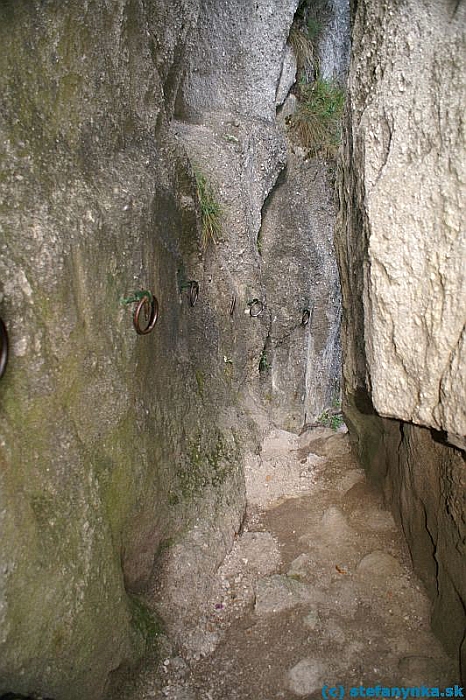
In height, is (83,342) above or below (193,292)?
below

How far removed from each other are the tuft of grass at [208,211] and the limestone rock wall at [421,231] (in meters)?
1.68

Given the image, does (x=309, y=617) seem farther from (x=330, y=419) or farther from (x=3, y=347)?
(x=330, y=419)

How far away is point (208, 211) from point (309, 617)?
2.95 meters

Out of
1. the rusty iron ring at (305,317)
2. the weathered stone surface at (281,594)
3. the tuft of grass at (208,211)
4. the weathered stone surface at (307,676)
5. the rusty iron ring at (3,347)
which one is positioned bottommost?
the weathered stone surface at (307,676)

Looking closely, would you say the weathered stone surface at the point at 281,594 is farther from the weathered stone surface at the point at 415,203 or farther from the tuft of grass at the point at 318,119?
the tuft of grass at the point at 318,119

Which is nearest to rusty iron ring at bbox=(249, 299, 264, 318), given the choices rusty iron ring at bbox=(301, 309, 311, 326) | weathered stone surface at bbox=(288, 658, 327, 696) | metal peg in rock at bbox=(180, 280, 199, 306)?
metal peg in rock at bbox=(180, 280, 199, 306)

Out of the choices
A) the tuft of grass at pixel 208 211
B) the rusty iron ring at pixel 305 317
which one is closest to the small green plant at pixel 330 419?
the rusty iron ring at pixel 305 317

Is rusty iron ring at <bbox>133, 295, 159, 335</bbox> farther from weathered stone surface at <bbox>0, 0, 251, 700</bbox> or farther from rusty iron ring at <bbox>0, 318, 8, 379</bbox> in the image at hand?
rusty iron ring at <bbox>0, 318, 8, 379</bbox>

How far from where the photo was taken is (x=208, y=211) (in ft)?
12.7

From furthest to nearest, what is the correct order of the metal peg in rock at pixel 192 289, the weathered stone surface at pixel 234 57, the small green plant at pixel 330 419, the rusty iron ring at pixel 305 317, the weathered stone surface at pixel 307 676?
1. the small green plant at pixel 330 419
2. the rusty iron ring at pixel 305 317
3. the weathered stone surface at pixel 234 57
4. the metal peg in rock at pixel 192 289
5. the weathered stone surface at pixel 307 676

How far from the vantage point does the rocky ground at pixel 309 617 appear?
86.0 inches

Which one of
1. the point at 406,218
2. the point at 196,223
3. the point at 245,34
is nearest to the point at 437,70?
the point at 406,218

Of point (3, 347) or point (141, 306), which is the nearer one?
point (3, 347)

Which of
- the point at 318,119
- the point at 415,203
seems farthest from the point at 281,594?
the point at 318,119
